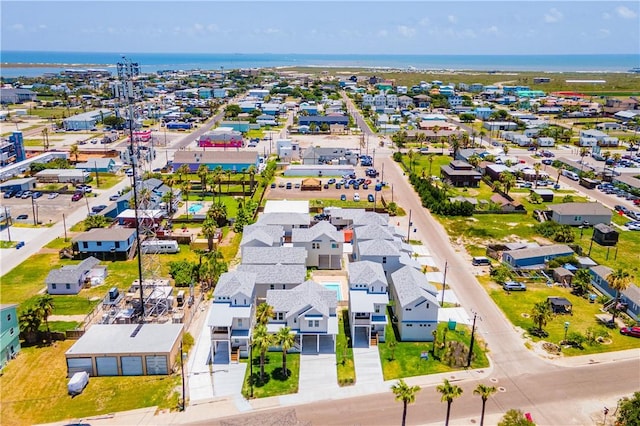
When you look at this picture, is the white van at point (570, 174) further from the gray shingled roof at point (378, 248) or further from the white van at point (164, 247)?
the white van at point (164, 247)

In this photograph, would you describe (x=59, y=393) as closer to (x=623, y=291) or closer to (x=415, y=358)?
(x=415, y=358)

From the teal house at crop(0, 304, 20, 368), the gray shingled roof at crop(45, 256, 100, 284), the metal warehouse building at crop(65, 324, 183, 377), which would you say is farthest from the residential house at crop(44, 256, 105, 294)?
the metal warehouse building at crop(65, 324, 183, 377)

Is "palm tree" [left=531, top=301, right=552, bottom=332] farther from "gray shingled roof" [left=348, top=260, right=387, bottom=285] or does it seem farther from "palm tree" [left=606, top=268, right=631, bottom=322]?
"gray shingled roof" [left=348, top=260, right=387, bottom=285]

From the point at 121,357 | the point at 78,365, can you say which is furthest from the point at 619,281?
the point at 78,365

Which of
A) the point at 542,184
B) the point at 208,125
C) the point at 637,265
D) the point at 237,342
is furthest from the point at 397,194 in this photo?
the point at 208,125

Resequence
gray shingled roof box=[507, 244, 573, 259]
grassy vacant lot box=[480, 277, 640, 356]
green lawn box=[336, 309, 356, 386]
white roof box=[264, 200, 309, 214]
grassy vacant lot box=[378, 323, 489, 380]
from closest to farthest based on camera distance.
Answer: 1. green lawn box=[336, 309, 356, 386]
2. grassy vacant lot box=[378, 323, 489, 380]
3. grassy vacant lot box=[480, 277, 640, 356]
4. gray shingled roof box=[507, 244, 573, 259]
5. white roof box=[264, 200, 309, 214]

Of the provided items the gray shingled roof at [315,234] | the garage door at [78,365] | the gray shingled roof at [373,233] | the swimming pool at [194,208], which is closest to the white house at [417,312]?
the gray shingled roof at [373,233]
